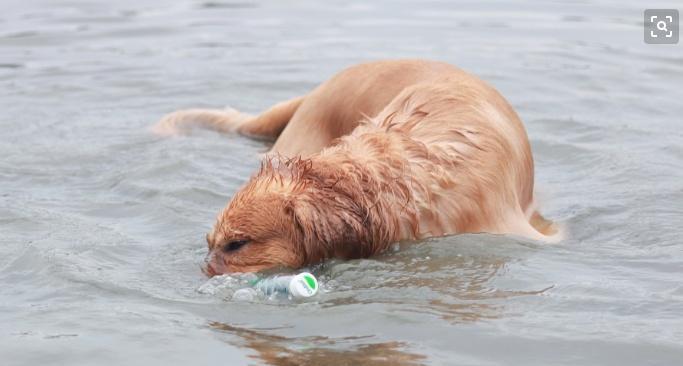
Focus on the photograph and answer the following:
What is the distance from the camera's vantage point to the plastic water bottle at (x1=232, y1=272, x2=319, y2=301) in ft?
18.7

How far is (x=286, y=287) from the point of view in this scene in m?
5.74

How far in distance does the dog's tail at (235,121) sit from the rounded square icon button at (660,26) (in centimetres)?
513

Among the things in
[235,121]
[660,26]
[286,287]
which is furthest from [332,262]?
[660,26]

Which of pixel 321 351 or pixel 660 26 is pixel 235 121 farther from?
pixel 660 26

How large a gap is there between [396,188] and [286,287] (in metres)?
0.78

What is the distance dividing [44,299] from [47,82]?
19.9 ft

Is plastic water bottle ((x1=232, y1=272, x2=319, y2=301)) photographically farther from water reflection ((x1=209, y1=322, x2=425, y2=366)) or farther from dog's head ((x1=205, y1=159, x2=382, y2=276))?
water reflection ((x1=209, y1=322, x2=425, y2=366))

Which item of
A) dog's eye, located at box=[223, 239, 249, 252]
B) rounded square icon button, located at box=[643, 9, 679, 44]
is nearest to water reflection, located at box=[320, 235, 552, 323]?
dog's eye, located at box=[223, 239, 249, 252]

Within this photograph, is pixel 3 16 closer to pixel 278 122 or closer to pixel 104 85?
pixel 104 85

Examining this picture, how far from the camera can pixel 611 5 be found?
15180mm

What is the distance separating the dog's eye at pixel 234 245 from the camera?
19.8 feet

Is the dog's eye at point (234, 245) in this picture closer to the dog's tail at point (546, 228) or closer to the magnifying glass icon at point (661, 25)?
the dog's tail at point (546, 228)

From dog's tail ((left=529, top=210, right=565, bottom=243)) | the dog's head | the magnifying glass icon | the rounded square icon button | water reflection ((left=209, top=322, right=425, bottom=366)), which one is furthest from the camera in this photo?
the magnifying glass icon

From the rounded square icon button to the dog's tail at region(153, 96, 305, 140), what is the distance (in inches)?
202
